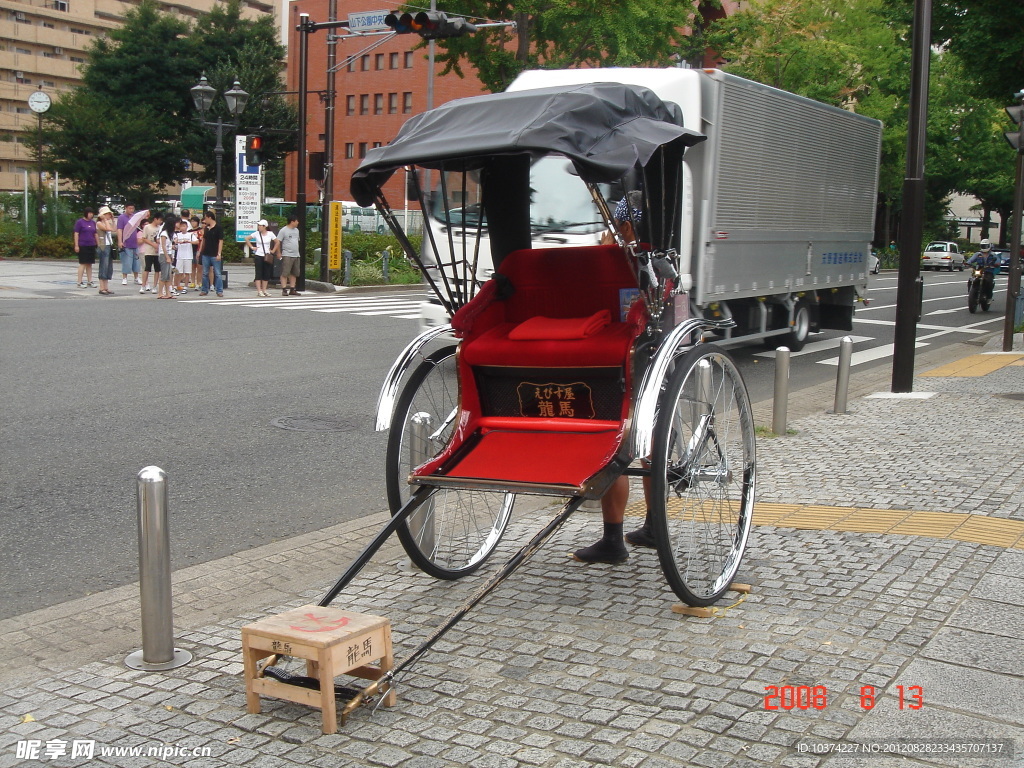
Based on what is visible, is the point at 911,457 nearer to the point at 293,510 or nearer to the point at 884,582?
the point at 884,582

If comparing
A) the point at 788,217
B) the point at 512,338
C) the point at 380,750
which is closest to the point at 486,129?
the point at 512,338

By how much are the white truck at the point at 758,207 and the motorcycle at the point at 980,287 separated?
969cm

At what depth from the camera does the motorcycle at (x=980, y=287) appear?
2689 cm

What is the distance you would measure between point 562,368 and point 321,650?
6.50 feet

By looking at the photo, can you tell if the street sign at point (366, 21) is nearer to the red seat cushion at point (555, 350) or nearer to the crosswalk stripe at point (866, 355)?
the crosswalk stripe at point (866, 355)

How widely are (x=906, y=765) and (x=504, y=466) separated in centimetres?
211

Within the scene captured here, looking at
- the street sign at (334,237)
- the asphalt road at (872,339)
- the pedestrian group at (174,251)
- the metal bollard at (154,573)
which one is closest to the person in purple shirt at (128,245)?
the pedestrian group at (174,251)

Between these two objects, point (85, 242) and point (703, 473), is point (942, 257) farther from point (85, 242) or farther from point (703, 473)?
point (703, 473)

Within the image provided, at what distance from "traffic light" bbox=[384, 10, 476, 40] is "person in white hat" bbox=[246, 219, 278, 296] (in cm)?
772

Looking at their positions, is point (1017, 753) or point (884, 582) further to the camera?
point (884, 582)

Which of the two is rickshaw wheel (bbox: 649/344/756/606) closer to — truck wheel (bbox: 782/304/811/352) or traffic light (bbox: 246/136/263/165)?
truck wheel (bbox: 782/304/811/352)

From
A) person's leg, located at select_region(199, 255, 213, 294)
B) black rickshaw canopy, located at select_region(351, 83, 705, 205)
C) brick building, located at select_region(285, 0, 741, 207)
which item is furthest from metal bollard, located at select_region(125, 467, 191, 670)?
brick building, located at select_region(285, 0, 741, 207)

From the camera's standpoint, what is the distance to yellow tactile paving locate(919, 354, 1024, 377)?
13.8 meters

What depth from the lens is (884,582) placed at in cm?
518
